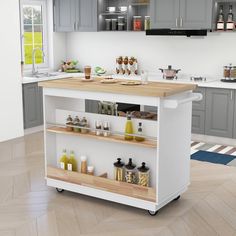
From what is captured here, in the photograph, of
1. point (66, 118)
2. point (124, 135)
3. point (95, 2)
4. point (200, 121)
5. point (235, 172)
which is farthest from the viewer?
point (95, 2)

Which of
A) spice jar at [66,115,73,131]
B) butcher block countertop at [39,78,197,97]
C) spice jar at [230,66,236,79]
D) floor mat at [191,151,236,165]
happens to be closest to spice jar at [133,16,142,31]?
spice jar at [230,66,236,79]

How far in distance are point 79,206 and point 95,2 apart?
4232mm

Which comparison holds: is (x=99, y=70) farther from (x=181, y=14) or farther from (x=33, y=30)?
(x=181, y=14)

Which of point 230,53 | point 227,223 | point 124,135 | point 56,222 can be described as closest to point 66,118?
point 124,135

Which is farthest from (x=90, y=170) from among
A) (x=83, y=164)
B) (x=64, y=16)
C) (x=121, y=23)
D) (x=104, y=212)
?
(x=64, y=16)

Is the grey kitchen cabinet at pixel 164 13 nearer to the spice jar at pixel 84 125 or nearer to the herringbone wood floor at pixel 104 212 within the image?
the herringbone wood floor at pixel 104 212

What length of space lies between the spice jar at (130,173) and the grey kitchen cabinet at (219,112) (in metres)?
2.64

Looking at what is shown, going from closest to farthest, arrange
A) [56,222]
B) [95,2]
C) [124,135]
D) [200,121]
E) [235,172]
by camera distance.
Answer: [56,222] → [124,135] → [235,172] → [200,121] → [95,2]

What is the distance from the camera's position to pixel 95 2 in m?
7.45

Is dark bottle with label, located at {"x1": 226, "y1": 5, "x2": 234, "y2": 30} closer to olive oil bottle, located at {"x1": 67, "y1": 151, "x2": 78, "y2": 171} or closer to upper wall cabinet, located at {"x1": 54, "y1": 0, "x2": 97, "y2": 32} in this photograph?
upper wall cabinet, located at {"x1": 54, "y1": 0, "x2": 97, "y2": 32}

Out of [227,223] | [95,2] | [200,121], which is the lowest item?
[227,223]

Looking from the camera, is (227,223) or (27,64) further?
(27,64)

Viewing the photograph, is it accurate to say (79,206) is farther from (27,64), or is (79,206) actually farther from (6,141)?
(27,64)

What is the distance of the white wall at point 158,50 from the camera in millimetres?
6891
